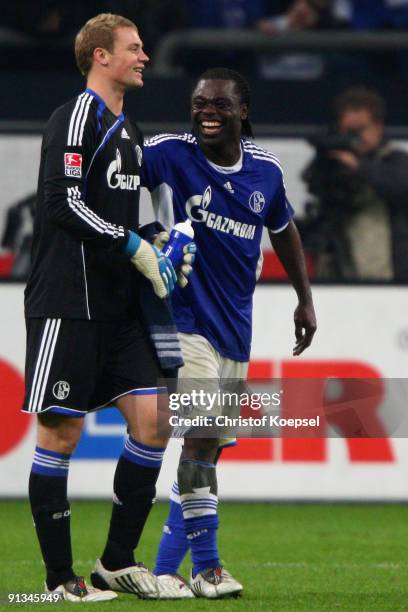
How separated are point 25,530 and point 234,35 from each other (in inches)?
213

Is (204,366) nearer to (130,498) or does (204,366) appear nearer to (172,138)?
(130,498)

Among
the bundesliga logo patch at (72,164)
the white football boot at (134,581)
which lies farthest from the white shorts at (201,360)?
the bundesliga logo patch at (72,164)

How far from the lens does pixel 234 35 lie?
38.8 ft

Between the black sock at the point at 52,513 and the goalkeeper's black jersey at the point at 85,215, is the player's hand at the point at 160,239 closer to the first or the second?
the goalkeeper's black jersey at the point at 85,215

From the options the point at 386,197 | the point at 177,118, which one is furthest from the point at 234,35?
the point at 386,197

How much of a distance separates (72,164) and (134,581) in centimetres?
157

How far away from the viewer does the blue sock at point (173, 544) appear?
571 cm

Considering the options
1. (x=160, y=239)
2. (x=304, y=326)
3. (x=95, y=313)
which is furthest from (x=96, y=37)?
(x=304, y=326)

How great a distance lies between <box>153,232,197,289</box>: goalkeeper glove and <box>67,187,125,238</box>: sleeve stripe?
0.95 feet

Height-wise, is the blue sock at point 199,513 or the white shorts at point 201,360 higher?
the white shorts at point 201,360

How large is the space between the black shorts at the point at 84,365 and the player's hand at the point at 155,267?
27cm

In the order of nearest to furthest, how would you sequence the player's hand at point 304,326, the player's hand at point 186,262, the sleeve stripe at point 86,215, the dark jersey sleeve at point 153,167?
the sleeve stripe at point 86,215 → the player's hand at point 186,262 → the dark jersey sleeve at point 153,167 → the player's hand at point 304,326

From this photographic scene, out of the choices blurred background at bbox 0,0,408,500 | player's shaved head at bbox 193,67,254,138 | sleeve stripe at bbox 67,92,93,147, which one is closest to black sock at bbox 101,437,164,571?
sleeve stripe at bbox 67,92,93,147

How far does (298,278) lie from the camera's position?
20.0ft
